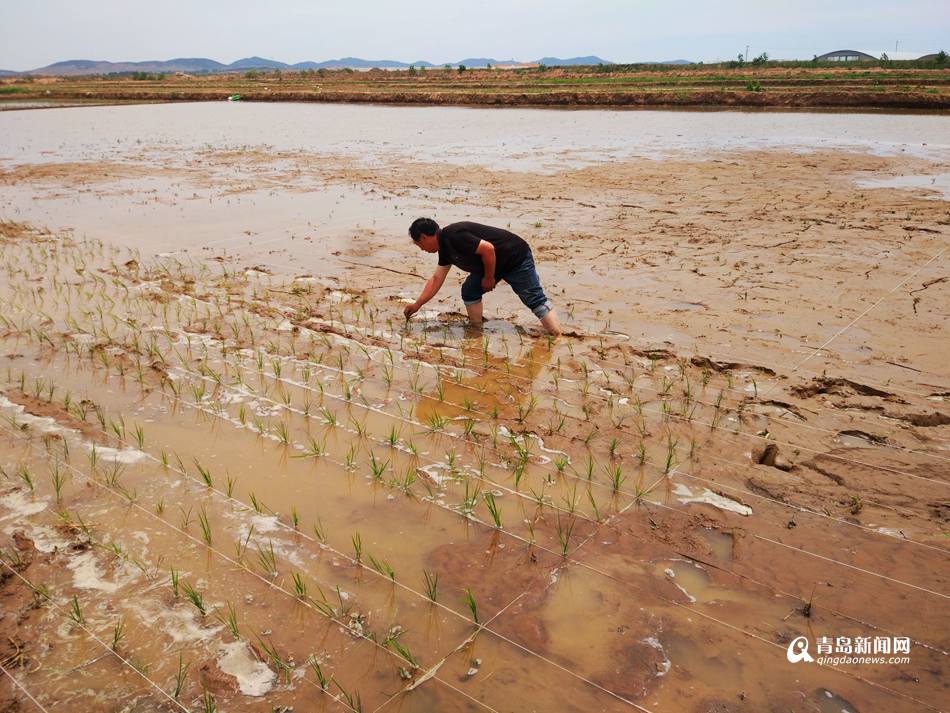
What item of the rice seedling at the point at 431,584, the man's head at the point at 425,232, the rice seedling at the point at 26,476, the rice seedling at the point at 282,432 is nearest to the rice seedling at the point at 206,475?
the rice seedling at the point at 282,432

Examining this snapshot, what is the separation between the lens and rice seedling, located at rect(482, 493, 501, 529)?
3.00 meters

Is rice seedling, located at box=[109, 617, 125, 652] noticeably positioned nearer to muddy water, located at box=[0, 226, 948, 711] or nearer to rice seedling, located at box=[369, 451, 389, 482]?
muddy water, located at box=[0, 226, 948, 711]

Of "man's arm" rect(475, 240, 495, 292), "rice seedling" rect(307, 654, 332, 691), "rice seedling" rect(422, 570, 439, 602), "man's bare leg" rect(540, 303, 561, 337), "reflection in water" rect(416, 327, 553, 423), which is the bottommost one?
"rice seedling" rect(307, 654, 332, 691)

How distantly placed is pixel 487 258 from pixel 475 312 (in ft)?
2.26

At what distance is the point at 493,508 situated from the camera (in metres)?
3.02

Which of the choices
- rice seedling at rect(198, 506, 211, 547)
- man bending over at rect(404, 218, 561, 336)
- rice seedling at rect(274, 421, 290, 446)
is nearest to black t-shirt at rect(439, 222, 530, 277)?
man bending over at rect(404, 218, 561, 336)

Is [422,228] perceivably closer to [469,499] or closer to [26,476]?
[469,499]

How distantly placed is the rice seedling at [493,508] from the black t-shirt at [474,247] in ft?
7.14

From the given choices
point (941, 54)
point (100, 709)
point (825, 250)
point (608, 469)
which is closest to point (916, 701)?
point (608, 469)

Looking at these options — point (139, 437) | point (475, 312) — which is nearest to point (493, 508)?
point (139, 437)

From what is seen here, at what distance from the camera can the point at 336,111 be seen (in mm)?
30000

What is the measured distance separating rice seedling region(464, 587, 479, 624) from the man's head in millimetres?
2756

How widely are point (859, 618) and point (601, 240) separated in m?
5.76
